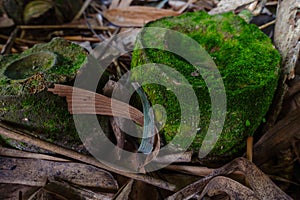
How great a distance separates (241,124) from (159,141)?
0.29m

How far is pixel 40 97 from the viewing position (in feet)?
3.92

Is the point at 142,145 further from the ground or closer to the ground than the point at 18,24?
closer to the ground

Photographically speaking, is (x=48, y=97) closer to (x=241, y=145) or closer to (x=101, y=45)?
(x=101, y=45)

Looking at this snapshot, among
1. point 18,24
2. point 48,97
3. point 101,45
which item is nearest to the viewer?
point 48,97

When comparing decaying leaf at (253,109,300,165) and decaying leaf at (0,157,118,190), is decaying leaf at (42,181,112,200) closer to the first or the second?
decaying leaf at (0,157,118,190)

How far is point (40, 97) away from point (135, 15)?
35.9 inches

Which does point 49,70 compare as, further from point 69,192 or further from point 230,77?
point 230,77

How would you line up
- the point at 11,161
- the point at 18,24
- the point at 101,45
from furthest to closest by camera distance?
1. the point at 18,24
2. the point at 101,45
3. the point at 11,161

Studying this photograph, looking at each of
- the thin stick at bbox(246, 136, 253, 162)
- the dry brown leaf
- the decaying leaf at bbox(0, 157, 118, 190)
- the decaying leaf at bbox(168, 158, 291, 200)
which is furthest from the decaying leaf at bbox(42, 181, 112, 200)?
the dry brown leaf

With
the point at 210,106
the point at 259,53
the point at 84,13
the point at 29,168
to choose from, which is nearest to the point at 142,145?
the point at 210,106

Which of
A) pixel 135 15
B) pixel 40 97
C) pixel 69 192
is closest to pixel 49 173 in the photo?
pixel 69 192

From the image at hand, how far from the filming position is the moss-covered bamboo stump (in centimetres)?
119

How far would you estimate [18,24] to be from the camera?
6.43 feet

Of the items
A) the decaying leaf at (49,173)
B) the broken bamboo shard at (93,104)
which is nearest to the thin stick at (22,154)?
the decaying leaf at (49,173)
